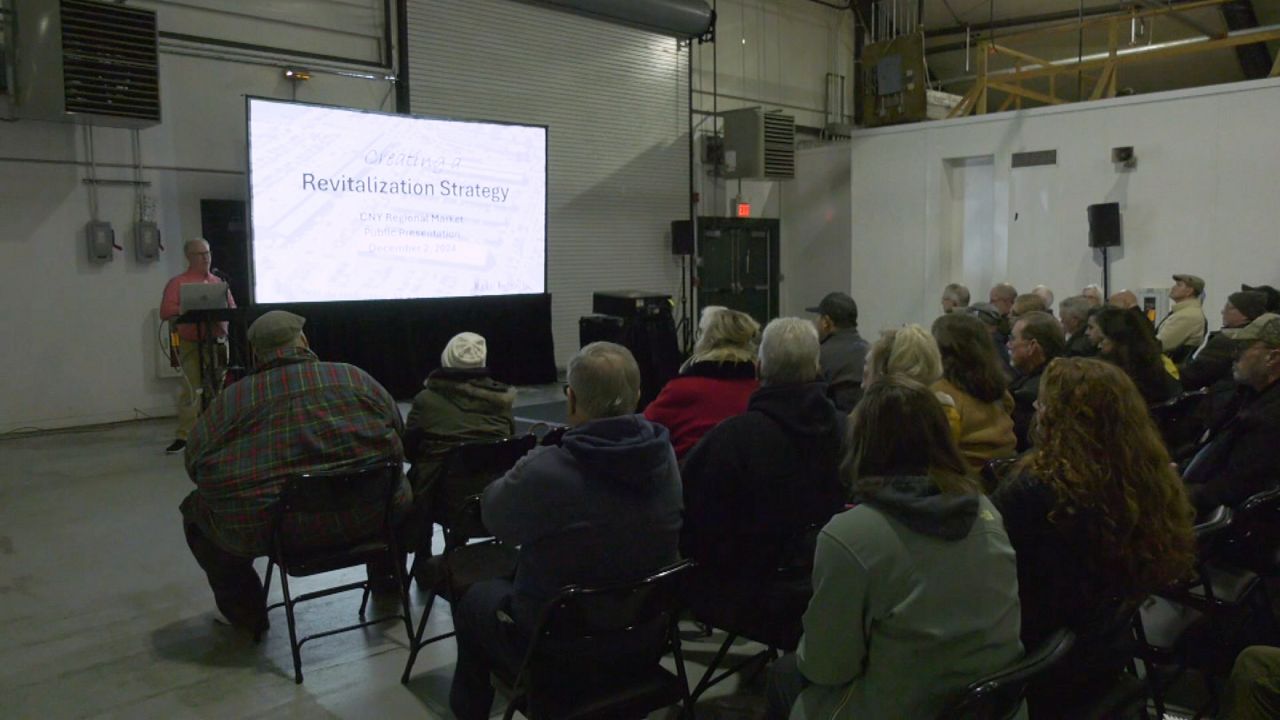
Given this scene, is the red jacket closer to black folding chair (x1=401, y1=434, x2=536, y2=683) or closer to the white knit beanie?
black folding chair (x1=401, y1=434, x2=536, y2=683)

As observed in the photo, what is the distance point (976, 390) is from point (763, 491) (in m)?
1.03

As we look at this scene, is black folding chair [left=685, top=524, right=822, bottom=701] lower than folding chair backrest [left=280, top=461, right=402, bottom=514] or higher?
lower

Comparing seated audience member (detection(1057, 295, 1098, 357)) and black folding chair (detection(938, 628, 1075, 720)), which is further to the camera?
seated audience member (detection(1057, 295, 1098, 357))

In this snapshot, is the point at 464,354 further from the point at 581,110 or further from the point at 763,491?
the point at 581,110

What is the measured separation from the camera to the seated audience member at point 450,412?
11.4ft

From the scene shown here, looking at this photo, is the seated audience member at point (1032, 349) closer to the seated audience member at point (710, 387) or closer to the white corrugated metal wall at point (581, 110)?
the seated audience member at point (710, 387)

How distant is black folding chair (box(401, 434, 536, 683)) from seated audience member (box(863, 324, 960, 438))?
4.28 ft

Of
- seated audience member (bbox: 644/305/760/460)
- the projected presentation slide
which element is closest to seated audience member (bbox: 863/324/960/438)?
seated audience member (bbox: 644/305/760/460)

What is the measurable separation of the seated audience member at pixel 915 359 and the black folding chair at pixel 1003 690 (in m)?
1.37

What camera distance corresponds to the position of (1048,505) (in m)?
1.90

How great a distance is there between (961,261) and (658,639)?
30.5 feet

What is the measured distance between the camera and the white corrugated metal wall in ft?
29.8

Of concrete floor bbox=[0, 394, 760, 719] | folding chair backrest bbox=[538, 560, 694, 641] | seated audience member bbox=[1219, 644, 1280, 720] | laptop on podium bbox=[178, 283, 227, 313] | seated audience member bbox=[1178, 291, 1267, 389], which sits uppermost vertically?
laptop on podium bbox=[178, 283, 227, 313]

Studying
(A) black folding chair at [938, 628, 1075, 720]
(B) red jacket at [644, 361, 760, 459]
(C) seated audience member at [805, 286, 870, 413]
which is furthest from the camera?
(C) seated audience member at [805, 286, 870, 413]
